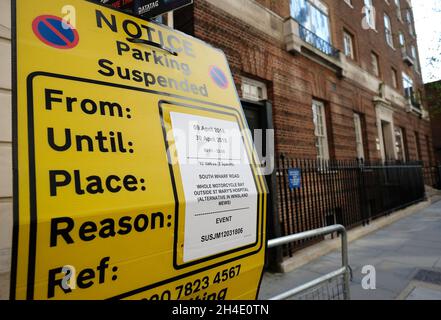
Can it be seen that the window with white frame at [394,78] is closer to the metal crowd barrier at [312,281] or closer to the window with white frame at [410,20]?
the window with white frame at [410,20]

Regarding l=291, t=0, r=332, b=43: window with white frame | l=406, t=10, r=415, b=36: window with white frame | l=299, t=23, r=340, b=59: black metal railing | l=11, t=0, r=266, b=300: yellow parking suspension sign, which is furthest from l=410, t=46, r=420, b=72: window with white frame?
l=11, t=0, r=266, b=300: yellow parking suspension sign

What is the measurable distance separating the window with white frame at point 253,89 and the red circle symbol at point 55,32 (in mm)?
6132

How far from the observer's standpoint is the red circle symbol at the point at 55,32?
822mm

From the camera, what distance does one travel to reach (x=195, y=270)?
957 millimetres

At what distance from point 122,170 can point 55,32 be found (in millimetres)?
449

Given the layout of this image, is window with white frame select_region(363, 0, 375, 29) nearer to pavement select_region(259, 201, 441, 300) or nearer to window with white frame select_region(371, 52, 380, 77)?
window with white frame select_region(371, 52, 380, 77)

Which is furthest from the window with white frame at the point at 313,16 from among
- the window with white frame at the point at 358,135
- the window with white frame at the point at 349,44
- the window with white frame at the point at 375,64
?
the window with white frame at the point at 375,64

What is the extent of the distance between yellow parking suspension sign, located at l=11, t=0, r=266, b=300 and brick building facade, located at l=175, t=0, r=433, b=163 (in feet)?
17.3

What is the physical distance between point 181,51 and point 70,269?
909mm

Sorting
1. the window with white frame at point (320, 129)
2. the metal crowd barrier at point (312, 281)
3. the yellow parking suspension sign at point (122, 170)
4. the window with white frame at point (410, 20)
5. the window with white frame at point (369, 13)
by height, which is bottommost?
the metal crowd barrier at point (312, 281)

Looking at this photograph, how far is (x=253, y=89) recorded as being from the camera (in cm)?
726

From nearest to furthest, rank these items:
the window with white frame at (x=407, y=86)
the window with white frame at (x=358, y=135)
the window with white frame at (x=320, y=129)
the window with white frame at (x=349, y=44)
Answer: the window with white frame at (x=320, y=129)
the window with white frame at (x=358, y=135)
the window with white frame at (x=349, y=44)
the window with white frame at (x=407, y=86)

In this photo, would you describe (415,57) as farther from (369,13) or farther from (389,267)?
(389,267)
